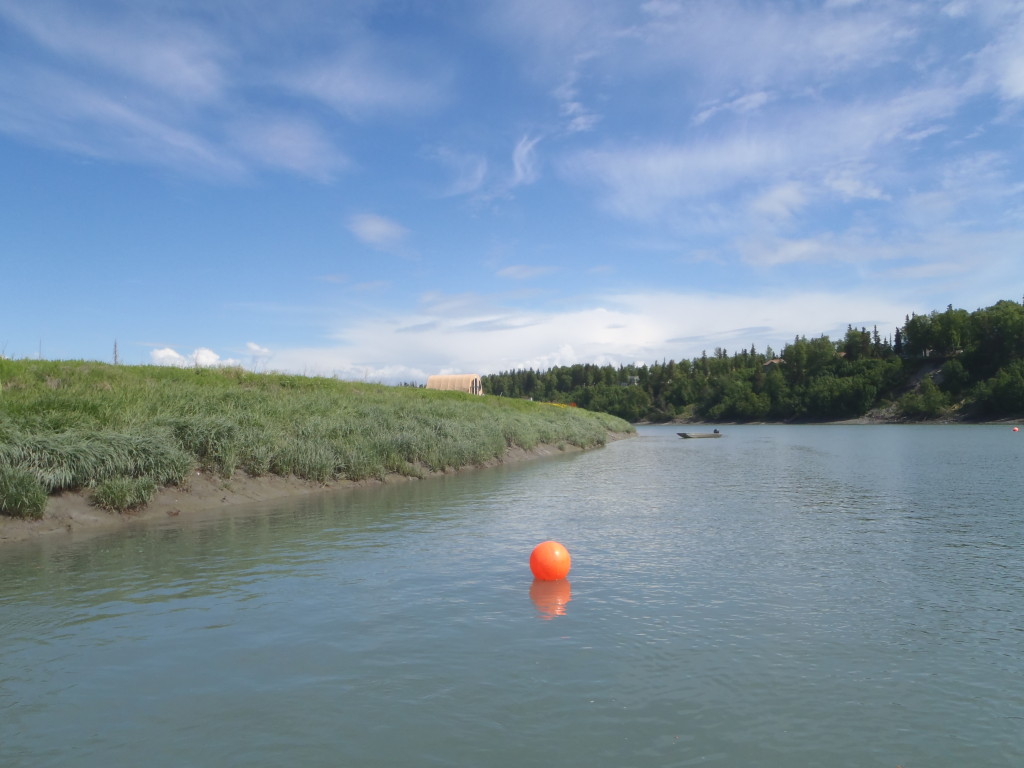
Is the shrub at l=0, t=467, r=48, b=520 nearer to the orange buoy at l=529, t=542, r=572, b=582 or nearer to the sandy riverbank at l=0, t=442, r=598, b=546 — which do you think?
the sandy riverbank at l=0, t=442, r=598, b=546

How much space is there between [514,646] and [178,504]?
1243 cm

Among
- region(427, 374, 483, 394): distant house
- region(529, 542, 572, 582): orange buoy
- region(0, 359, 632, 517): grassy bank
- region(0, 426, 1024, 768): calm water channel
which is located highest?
region(427, 374, 483, 394): distant house

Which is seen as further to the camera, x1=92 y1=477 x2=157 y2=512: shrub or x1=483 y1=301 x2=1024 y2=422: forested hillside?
x1=483 y1=301 x2=1024 y2=422: forested hillside

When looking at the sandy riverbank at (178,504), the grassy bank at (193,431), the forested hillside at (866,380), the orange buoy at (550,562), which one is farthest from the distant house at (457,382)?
the forested hillside at (866,380)

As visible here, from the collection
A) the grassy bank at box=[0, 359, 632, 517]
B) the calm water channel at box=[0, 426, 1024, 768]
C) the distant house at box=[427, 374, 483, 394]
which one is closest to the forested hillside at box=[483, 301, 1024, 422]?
the distant house at box=[427, 374, 483, 394]

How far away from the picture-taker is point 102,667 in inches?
292

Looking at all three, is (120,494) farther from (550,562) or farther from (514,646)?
(514,646)

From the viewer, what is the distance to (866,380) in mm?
125562

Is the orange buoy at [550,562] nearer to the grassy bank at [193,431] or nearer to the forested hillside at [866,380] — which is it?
the grassy bank at [193,431]

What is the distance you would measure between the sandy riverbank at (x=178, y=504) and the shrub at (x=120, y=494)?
0.52 ft

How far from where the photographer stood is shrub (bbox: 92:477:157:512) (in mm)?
15484

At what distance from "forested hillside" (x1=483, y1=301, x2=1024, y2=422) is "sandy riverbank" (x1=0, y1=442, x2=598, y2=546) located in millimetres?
105923

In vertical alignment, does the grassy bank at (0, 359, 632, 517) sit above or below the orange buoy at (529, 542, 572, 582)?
above

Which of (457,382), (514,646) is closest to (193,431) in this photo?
(514,646)
